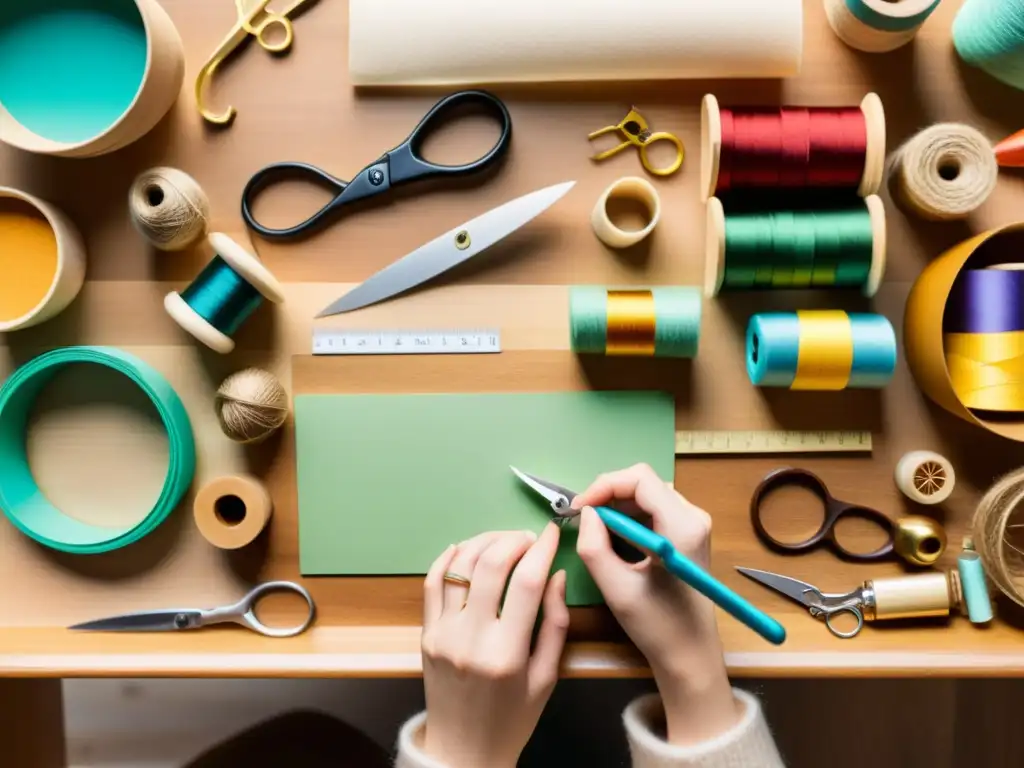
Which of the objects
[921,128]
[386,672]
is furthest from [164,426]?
[921,128]

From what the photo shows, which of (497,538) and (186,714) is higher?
(497,538)

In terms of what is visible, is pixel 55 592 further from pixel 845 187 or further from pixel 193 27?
pixel 845 187

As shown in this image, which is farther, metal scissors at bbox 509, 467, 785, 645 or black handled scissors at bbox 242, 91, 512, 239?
black handled scissors at bbox 242, 91, 512, 239

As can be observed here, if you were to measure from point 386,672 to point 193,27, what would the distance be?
0.83m

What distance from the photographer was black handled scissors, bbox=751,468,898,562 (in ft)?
3.25

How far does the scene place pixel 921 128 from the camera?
100cm

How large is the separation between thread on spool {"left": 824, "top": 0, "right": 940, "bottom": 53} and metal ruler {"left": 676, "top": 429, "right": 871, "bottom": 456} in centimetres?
48

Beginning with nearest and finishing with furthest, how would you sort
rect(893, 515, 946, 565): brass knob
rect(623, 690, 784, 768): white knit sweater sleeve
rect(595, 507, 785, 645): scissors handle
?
rect(595, 507, 785, 645): scissors handle < rect(623, 690, 784, 768): white knit sweater sleeve < rect(893, 515, 946, 565): brass knob

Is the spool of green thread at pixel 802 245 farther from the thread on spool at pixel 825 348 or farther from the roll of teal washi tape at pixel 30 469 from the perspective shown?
the roll of teal washi tape at pixel 30 469

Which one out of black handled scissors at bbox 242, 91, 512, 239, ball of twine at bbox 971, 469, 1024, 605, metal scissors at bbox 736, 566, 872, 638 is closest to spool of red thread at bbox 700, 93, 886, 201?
black handled scissors at bbox 242, 91, 512, 239

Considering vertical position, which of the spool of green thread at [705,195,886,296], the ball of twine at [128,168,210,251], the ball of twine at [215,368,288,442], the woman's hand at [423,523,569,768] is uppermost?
the ball of twine at [128,168,210,251]

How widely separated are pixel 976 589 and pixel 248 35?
3.68 feet

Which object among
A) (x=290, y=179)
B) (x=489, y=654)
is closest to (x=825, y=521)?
(x=489, y=654)

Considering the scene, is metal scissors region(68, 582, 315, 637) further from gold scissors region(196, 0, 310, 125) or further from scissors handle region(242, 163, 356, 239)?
gold scissors region(196, 0, 310, 125)
